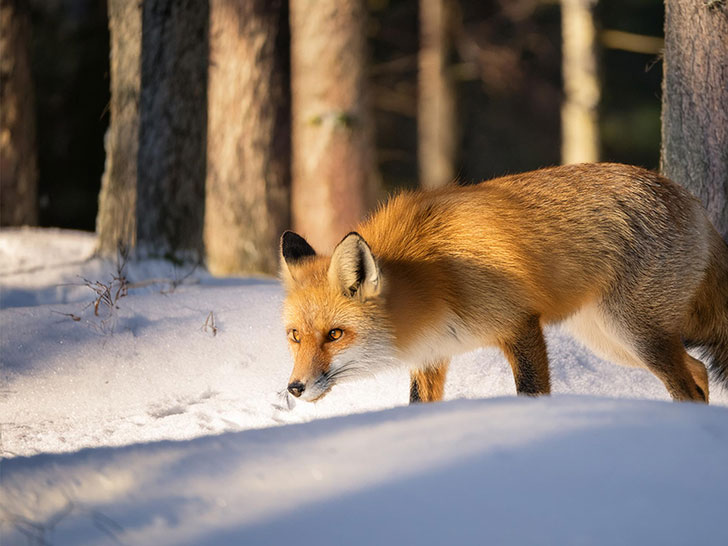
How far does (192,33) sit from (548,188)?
16.1 ft

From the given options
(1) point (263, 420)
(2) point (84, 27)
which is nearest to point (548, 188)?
(1) point (263, 420)

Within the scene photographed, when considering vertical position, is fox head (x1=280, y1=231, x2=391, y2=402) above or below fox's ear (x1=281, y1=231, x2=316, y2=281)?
below

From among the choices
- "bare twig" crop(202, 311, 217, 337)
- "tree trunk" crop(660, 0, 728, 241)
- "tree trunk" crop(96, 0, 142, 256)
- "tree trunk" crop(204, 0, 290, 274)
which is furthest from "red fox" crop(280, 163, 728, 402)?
"tree trunk" crop(204, 0, 290, 274)

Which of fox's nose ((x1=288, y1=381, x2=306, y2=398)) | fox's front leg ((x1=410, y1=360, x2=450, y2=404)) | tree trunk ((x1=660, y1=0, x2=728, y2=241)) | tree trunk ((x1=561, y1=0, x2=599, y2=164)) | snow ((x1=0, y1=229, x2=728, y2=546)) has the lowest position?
fox's front leg ((x1=410, y1=360, x2=450, y2=404))

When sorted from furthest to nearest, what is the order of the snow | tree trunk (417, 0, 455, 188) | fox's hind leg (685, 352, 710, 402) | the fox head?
tree trunk (417, 0, 455, 188), fox's hind leg (685, 352, 710, 402), the fox head, the snow

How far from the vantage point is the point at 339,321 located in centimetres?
391

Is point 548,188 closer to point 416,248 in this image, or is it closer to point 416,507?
point 416,248

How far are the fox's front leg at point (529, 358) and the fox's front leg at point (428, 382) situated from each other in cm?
49

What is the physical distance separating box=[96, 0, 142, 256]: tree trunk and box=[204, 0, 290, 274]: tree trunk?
195 cm

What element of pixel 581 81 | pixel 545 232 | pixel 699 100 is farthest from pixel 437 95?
pixel 545 232

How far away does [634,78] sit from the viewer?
2123 cm

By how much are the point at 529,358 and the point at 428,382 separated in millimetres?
651

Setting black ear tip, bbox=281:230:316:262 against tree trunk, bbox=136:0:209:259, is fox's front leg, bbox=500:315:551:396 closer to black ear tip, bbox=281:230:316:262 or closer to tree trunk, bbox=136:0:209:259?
black ear tip, bbox=281:230:316:262

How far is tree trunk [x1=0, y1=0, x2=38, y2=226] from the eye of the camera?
1052 centimetres
